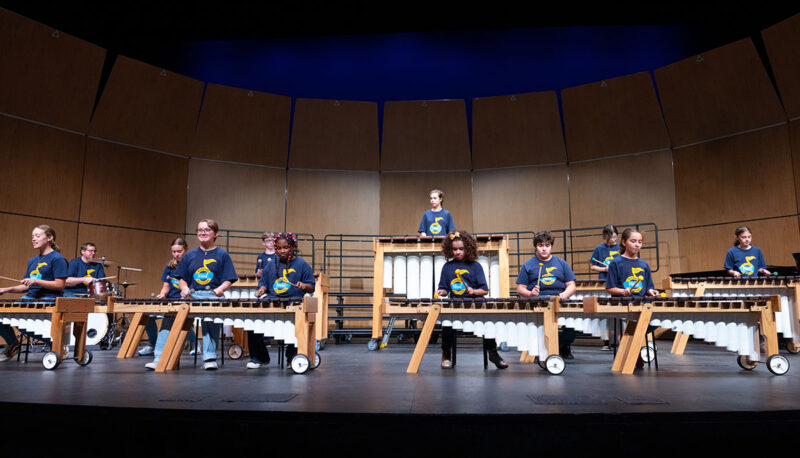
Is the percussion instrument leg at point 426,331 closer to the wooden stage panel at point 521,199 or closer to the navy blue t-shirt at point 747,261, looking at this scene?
the navy blue t-shirt at point 747,261

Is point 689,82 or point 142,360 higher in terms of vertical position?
point 689,82

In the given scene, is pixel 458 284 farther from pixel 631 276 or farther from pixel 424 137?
pixel 424 137

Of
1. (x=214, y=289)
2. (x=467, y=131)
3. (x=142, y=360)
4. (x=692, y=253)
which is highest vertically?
(x=467, y=131)

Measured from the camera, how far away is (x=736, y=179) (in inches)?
358

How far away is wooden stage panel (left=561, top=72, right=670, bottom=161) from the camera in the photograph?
32.7 ft

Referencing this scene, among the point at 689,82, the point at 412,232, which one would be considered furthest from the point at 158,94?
the point at 689,82

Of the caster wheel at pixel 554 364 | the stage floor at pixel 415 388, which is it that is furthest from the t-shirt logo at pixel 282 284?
the caster wheel at pixel 554 364

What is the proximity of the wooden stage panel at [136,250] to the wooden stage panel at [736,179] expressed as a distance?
918 cm

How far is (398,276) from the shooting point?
7.30 meters

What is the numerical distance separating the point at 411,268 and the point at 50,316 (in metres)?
4.05

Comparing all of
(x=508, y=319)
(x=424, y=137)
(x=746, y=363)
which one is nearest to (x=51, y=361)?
(x=508, y=319)

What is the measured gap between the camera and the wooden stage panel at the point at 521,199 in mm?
10766

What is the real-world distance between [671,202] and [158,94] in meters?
9.36

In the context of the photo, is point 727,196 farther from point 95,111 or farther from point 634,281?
point 95,111
